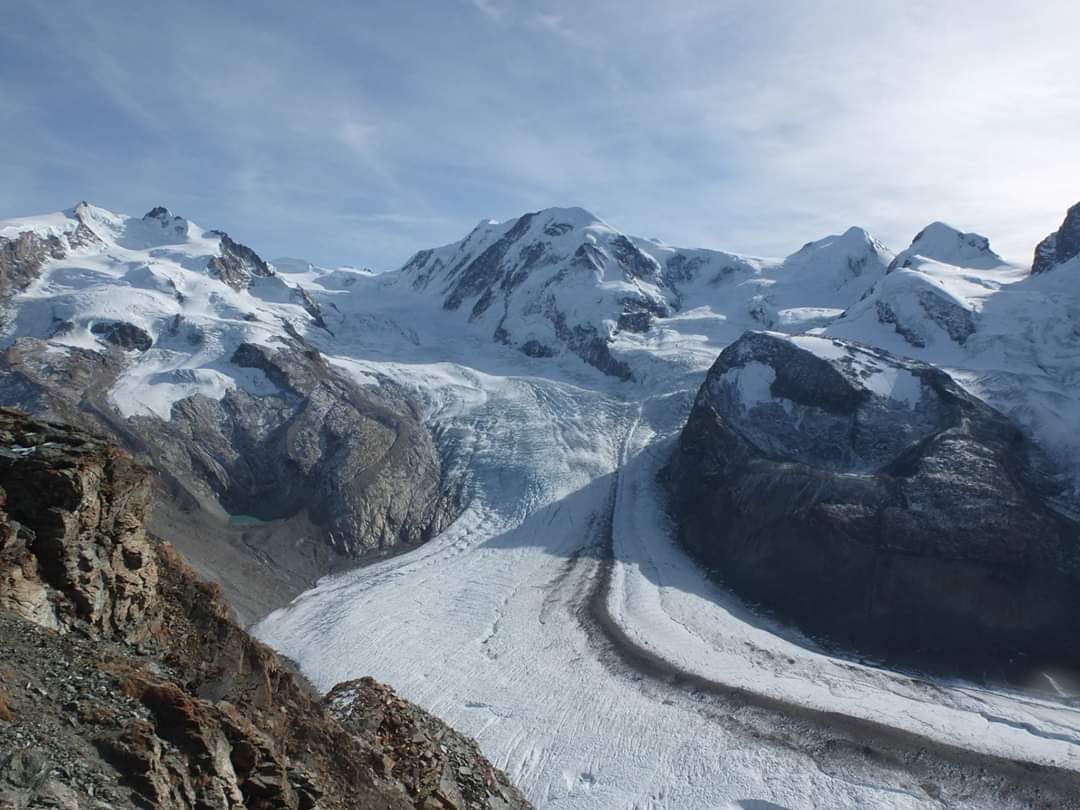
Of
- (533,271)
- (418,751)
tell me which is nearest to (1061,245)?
(533,271)

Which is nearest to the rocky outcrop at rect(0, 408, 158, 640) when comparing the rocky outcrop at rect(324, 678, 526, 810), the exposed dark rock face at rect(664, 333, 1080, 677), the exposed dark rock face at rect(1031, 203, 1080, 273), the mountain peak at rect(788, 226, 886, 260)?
the rocky outcrop at rect(324, 678, 526, 810)

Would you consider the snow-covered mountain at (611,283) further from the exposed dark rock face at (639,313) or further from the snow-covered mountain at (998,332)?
the snow-covered mountain at (998,332)

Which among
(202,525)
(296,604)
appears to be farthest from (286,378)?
(296,604)

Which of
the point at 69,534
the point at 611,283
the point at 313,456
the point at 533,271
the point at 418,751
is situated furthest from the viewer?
the point at 533,271

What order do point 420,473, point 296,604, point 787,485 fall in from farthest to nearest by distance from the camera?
point 420,473 → point 787,485 → point 296,604

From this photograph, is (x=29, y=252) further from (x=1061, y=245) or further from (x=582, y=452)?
(x=1061, y=245)

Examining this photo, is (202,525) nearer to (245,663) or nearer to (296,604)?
(296,604)
